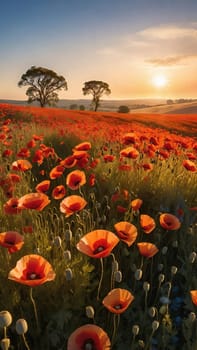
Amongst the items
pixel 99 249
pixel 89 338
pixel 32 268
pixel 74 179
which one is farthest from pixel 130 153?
pixel 89 338

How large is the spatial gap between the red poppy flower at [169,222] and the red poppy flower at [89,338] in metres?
0.88

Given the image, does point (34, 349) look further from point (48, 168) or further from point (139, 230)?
point (48, 168)

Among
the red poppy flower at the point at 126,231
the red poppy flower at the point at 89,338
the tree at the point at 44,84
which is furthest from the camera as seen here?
the tree at the point at 44,84

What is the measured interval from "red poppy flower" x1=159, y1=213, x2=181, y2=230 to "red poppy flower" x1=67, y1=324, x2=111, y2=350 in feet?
2.89

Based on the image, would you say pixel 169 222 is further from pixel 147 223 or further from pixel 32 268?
pixel 32 268

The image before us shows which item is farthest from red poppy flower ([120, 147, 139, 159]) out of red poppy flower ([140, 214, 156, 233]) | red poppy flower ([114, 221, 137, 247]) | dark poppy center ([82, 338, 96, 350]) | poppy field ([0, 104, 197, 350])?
dark poppy center ([82, 338, 96, 350])

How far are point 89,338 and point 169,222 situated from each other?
102 centimetres

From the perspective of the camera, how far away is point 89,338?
152cm

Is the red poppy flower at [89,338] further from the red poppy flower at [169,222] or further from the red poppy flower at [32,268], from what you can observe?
the red poppy flower at [169,222]

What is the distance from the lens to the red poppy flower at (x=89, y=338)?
1.49 m

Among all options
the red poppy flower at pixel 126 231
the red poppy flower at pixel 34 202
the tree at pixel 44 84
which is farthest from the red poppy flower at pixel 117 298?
the tree at pixel 44 84

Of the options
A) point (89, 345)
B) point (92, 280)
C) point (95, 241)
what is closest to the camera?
point (89, 345)

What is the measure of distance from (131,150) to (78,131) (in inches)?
150

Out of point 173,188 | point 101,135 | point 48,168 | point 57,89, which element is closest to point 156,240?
point 173,188
